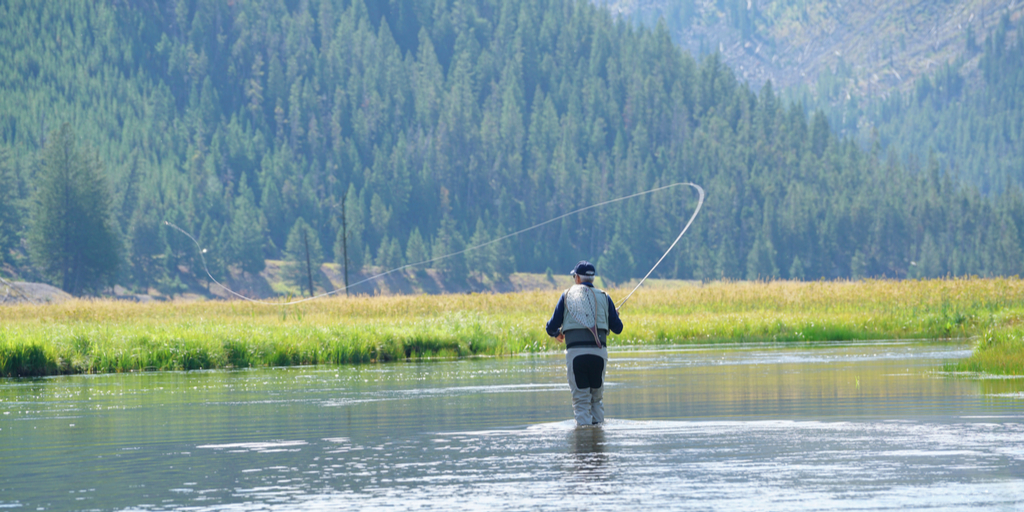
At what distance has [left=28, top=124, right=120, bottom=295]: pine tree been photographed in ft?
415

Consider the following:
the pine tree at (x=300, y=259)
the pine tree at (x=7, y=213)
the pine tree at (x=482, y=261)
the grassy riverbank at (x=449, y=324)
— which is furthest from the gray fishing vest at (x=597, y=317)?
the pine tree at (x=482, y=261)

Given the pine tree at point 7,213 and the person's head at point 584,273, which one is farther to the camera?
the pine tree at point 7,213

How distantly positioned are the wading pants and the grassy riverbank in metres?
10.8

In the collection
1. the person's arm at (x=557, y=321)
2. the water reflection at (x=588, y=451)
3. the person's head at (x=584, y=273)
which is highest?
the person's head at (x=584, y=273)

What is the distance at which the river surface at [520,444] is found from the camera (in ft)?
34.5

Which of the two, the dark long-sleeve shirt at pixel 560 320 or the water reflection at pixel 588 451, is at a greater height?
the dark long-sleeve shirt at pixel 560 320

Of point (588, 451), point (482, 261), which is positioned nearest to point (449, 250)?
point (482, 261)

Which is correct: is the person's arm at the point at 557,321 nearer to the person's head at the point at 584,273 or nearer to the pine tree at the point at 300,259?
the person's head at the point at 584,273

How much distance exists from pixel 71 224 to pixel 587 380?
121595 mm

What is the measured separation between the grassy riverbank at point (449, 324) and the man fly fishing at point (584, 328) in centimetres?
1105

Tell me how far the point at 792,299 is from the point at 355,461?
37.9 metres

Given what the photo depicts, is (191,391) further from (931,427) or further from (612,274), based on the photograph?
(612,274)

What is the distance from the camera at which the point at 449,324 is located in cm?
3869

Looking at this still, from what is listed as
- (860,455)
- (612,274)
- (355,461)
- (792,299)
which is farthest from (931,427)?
(612,274)
